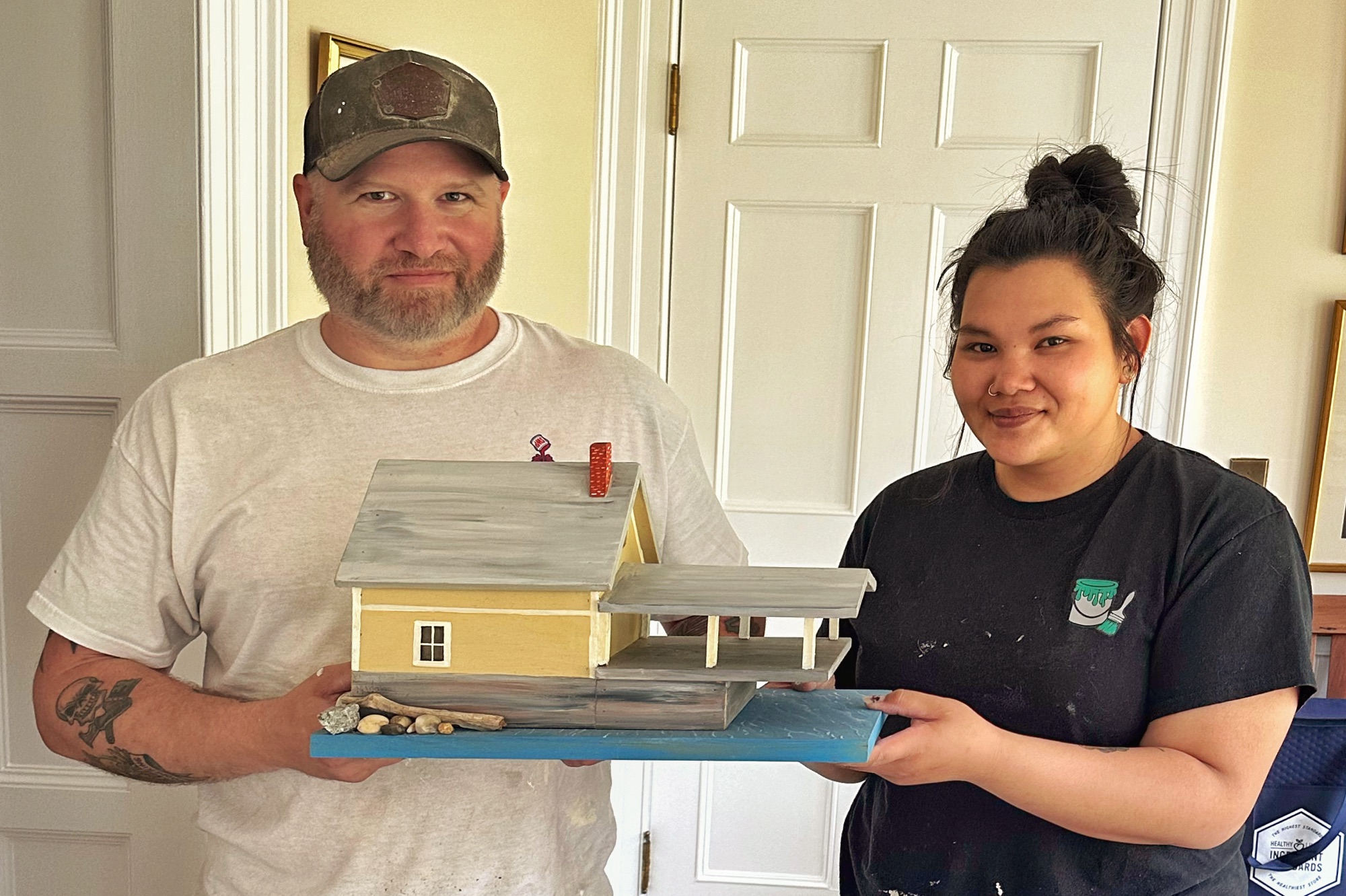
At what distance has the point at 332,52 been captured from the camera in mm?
1988

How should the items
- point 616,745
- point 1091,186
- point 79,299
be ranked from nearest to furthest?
point 616,745
point 1091,186
point 79,299

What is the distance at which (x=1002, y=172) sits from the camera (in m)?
2.49

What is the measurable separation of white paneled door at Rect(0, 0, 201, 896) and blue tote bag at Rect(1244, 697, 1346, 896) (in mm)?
1710

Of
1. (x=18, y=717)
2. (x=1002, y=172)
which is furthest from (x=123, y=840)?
(x=1002, y=172)

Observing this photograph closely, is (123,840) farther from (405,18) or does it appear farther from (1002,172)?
(1002,172)

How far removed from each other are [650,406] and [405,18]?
1255 mm

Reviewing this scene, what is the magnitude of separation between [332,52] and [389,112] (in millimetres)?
864

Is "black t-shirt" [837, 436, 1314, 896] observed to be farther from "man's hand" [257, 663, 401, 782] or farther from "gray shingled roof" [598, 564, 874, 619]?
"man's hand" [257, 663, 401, 782]

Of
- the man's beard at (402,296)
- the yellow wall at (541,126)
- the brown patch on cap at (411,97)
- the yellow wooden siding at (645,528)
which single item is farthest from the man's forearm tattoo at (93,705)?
the yellow wall at (541,126)

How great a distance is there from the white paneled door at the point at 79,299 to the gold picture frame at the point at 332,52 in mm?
346

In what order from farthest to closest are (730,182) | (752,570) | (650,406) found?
(730,182)
(650,406)
(752,570)

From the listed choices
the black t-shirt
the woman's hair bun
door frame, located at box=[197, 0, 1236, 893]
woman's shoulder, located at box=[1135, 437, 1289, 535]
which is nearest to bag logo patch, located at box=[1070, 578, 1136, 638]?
the black t-shirt

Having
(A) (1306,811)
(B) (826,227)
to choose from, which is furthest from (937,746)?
(B) (826,227)

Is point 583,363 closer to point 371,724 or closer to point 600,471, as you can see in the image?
point 600,471
